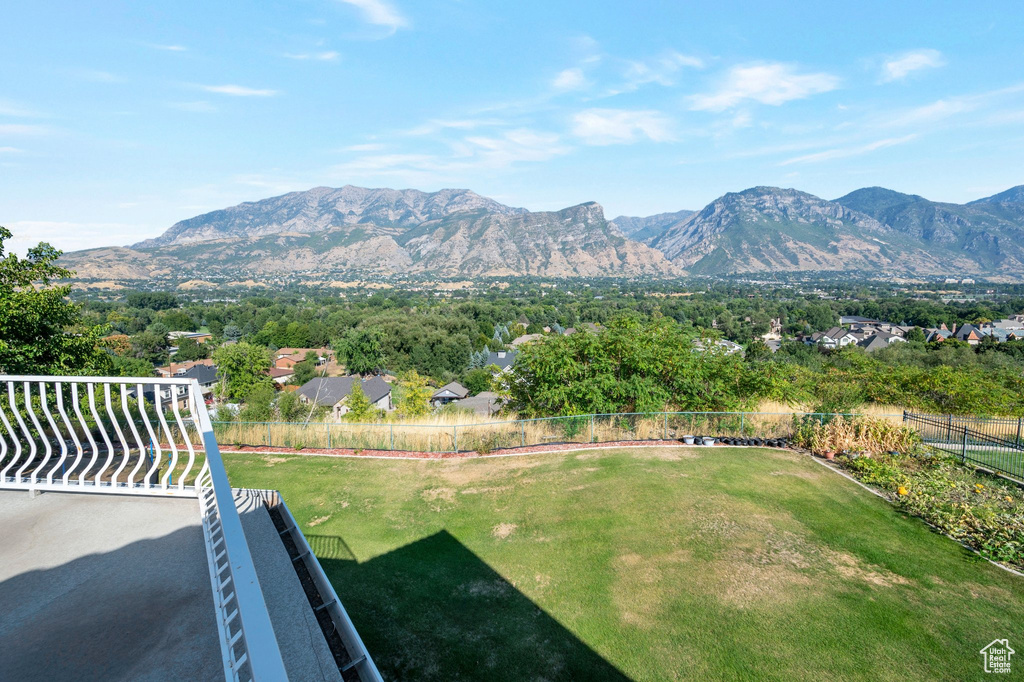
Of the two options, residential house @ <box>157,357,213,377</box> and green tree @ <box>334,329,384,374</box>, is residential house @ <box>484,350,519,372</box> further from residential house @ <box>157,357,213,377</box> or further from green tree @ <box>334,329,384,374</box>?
residential house @ <box>157,357,213,377</box>

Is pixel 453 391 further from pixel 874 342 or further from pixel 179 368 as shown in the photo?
pixel 874 342

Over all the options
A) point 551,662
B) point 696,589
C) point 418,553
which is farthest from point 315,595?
point 696,589

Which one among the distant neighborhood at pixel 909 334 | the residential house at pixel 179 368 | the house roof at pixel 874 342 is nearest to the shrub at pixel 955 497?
the residential house at pixel 179 368

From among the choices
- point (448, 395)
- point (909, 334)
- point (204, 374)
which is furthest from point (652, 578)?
point (909, 334)

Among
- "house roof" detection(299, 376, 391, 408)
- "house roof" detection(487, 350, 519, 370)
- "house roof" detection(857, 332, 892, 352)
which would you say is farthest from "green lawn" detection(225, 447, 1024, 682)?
"house roof" detection(857, 332, 892, 352)

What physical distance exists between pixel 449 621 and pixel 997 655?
7170 mm

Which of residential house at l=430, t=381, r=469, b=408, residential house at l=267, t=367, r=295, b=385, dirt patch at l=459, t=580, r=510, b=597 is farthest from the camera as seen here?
residential house at l=267, t=367, r=295, b=385

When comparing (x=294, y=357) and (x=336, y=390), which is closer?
(x=336, y=390)

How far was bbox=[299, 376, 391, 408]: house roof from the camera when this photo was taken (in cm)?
4916

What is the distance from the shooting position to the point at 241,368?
57.2m

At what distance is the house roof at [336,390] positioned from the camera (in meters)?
49.2

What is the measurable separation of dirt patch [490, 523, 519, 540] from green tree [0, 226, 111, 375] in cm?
1294

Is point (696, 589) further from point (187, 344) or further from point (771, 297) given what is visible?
point (771, 297)

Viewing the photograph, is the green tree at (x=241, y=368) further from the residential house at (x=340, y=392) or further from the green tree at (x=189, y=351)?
the green tree at (x=189, y=351)
